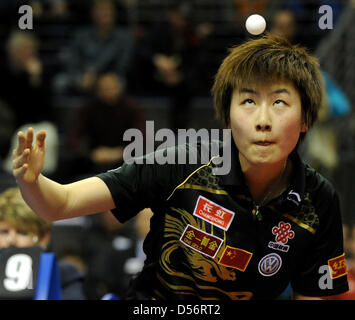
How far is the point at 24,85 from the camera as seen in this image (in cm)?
656

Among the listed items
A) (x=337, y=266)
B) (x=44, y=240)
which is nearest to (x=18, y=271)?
(x=44, y=240)

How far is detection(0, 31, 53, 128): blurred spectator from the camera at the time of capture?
253 inches

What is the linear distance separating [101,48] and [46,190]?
496 cm

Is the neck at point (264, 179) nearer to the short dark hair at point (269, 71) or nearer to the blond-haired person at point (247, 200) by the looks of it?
the blond-haired person at point (247, 200)

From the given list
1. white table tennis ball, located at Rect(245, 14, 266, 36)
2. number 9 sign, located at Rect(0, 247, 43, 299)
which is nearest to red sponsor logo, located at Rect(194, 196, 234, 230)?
white table tennis ball, located at Rect(245, 14, 266, 36)

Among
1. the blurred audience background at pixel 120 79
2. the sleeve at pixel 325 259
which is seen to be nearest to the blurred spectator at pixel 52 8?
the blurred audience background at pixel 120 79

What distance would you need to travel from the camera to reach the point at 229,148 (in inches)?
102

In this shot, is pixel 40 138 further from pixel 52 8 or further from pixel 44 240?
pixel 52 8

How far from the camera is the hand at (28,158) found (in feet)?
6.73

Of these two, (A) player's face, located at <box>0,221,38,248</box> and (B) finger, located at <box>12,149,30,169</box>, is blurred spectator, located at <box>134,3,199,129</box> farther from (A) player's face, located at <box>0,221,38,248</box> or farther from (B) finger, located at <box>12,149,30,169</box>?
(B) finger, located at <box>12,149,30,169</box>

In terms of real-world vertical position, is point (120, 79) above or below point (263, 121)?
above

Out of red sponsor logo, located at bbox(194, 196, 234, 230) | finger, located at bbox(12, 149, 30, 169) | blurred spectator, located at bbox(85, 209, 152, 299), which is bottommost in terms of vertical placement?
blurred spectator, located at bbox(85, 209, 152, 299)

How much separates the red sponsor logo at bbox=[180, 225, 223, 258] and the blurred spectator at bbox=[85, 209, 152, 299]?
2.59m
